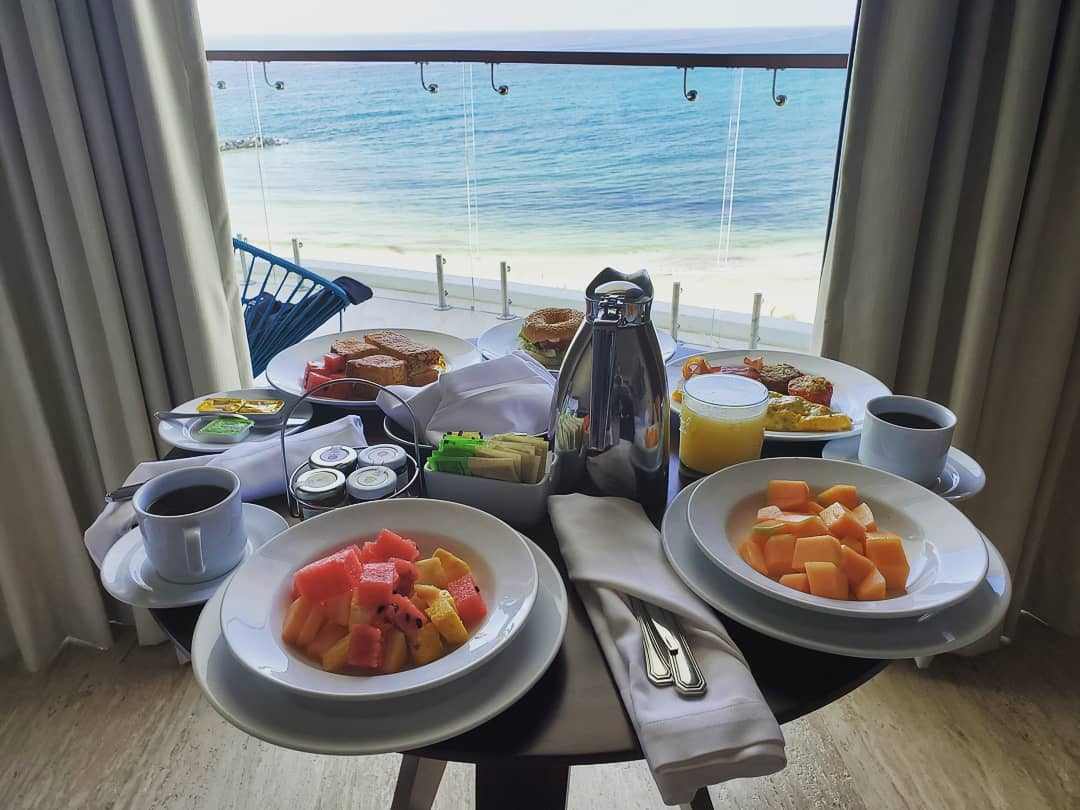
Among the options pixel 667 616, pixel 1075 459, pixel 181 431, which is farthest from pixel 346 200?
pixel 667 616

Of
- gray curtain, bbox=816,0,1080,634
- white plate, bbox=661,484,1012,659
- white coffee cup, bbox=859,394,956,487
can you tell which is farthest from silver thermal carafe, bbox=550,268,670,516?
gray curtain, bbox=816,0,1080,634

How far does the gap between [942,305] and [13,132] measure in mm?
1894

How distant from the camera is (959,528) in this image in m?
0.76

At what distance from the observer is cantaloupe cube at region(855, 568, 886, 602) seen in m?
0.69

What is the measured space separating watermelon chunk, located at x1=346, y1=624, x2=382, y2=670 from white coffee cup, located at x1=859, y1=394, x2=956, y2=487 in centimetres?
63

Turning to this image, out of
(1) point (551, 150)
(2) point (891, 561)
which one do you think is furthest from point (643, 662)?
(1) point (551, 150)

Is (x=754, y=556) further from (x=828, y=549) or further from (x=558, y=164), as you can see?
(x=558, y=164)

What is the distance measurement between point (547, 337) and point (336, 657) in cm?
78

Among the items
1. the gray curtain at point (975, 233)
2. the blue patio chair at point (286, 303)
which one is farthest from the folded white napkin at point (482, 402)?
A: the blue patio chair at point (286, 303)

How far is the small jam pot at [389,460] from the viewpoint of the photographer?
90cm

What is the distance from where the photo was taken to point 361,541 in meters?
0.78

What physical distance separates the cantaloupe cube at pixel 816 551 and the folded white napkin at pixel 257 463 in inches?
22.3

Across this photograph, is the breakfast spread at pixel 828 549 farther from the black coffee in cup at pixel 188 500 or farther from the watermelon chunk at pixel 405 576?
the black coffee in cup at pixel 188 500

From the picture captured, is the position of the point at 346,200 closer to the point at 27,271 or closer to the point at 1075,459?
the point at 27,271
